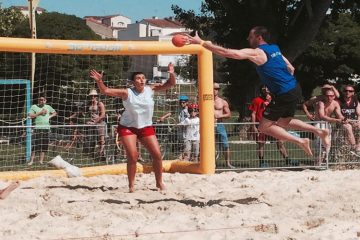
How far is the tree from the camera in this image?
74.6 feet

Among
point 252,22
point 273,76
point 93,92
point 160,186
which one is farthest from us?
point 252,22

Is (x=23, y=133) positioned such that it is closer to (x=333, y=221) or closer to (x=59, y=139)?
(x=59, y=139)

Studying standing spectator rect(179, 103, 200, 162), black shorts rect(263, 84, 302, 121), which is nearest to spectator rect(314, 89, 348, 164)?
standing spectator rect(179, 103, 200, 162)

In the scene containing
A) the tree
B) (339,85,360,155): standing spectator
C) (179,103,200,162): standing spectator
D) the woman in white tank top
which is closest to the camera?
the woman in white tank top

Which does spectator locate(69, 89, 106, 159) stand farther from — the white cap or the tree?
the tree

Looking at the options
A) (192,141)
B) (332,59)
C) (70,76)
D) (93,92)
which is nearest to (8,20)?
(332,59)

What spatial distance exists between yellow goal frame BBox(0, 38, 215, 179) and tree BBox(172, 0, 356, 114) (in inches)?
484

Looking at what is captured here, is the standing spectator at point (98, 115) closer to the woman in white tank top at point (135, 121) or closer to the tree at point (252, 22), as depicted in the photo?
the woman in white tank top at point (135, 121)

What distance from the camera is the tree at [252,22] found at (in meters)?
22.7

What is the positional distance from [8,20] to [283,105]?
104 feet

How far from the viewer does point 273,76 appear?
7.27m

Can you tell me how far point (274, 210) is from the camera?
7059mm

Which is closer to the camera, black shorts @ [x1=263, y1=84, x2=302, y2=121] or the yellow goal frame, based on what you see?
black shorts @ [x1=263, y1=84, x2=302, y2=121]

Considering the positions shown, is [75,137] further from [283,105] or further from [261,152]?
[283,105]
